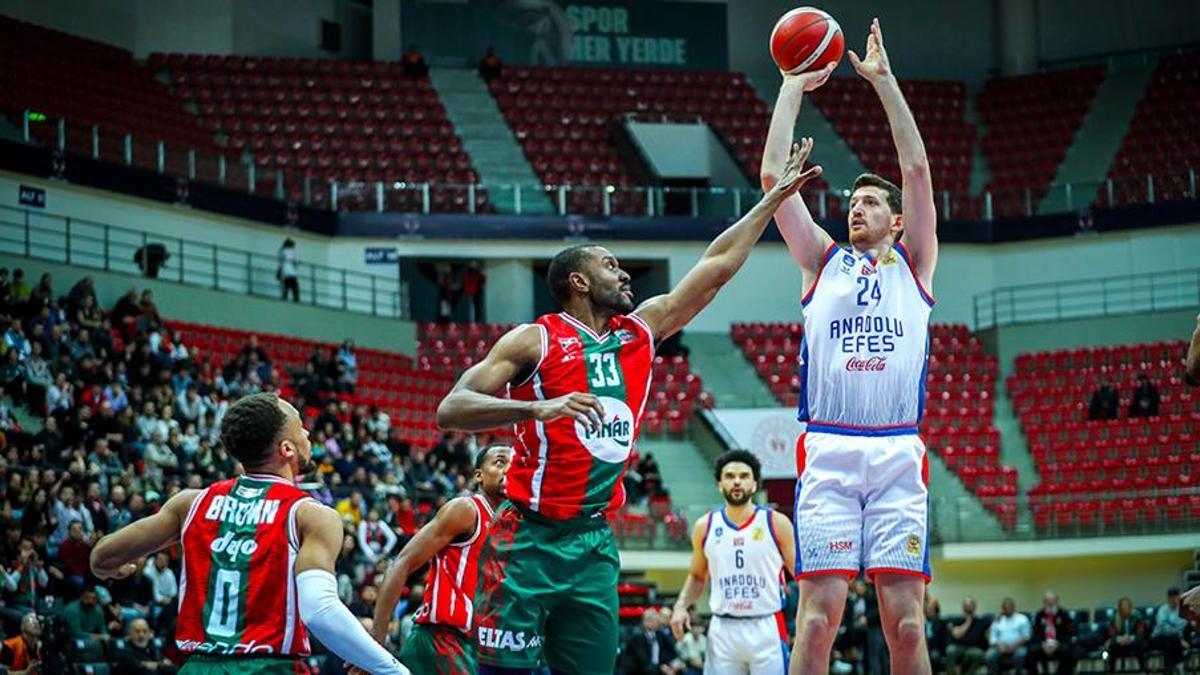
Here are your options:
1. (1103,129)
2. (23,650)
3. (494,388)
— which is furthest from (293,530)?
(1103,129)

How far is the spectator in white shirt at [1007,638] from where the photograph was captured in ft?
76.6

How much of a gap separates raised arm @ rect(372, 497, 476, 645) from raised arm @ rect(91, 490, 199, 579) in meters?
2.41

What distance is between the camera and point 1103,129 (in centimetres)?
3934

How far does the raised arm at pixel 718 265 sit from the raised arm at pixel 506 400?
24.6 inches

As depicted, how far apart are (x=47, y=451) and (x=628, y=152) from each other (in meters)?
20.2

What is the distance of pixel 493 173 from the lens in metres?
37.4

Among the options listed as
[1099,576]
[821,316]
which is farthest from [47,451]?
[1099,576]

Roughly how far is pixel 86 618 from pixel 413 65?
25004 millimetres

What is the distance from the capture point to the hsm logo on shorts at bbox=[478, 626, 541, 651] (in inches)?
292

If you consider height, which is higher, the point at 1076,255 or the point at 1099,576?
the point at 1076,255

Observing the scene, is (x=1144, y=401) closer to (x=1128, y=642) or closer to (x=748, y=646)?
(x=1128, y=642)

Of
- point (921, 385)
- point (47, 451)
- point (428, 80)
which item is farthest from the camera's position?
point (428, 80)

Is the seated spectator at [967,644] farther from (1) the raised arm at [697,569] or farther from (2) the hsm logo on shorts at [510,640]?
(2) the hsm logo on shorts at [510,640]

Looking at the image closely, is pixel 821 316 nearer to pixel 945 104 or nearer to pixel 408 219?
pixel 408 219
